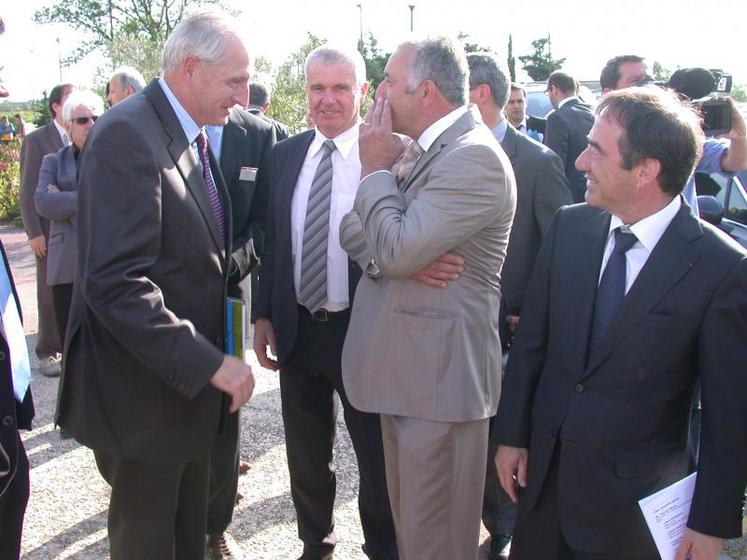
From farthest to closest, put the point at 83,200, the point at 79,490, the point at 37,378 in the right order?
the point at 37,378 < the point at 79,490 < the point at 83,200

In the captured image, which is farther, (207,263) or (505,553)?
(505,553)

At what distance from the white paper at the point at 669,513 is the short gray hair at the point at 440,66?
4.54 ft

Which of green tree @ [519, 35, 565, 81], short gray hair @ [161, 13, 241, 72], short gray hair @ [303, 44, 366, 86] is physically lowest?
green tree @ [519, 35, 565, 81]

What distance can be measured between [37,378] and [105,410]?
13.4 ft

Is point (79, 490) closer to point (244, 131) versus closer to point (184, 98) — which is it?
point (244, 131)

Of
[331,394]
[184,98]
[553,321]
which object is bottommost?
[331,394]

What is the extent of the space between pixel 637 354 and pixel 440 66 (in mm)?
1133

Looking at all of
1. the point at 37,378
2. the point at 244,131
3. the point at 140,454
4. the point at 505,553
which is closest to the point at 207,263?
the point at 140,454

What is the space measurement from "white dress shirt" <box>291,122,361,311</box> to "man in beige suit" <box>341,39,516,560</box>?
1.80 ft

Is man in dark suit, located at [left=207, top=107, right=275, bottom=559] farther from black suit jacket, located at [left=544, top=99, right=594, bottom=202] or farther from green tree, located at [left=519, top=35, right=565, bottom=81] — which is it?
green tree, located at [left=519, top=35, right=565, bottom=81]

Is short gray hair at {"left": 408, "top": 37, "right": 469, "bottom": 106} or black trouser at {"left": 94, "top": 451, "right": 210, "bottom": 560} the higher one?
short gray hair at {"left": 408, "top": 37, "right": 469, "bottom": 106}

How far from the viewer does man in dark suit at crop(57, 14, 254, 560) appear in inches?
81.7

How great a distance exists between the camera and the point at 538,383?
2227 millimetres

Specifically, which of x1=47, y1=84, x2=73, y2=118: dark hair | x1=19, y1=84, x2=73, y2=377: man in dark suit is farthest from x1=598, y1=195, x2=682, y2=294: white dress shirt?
x1=47, y1=84, x2=73, y2=118: dark hair
